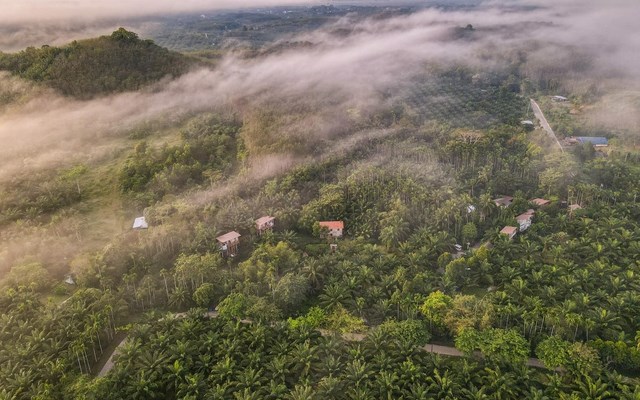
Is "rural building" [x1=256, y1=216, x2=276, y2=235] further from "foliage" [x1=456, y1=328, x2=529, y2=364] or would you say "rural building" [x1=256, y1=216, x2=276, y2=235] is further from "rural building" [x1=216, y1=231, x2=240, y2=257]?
"foliage" [x1=456, y1=328, x2=529, y2=364]

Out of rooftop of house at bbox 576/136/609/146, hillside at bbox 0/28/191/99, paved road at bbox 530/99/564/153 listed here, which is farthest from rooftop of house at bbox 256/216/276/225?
rooftop of house at bbox 576/136/609/146

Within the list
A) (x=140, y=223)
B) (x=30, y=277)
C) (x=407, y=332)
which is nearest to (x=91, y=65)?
(x=140, y=223)

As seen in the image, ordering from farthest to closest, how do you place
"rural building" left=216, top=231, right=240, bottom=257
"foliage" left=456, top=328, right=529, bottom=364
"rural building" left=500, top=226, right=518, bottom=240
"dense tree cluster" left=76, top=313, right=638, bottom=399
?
"rural building" left=500, top=226, right=518, bottom=240 → "rural building" left=216, top=231, right=240, bottom=257 → "foliage" left=456, top=328, right=529, bottom=364 → "dense tree cluster" left=76, top=313, right=638, bottom=399

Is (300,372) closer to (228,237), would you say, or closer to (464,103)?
(228,237)

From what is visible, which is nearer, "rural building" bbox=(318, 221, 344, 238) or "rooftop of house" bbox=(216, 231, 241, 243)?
"rooftop of house" bbox=(216, 231, 241, 243)

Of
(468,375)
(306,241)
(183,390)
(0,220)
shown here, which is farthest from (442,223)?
(0,220)

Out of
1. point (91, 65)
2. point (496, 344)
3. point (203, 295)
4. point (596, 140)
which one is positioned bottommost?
point (596, 140)
